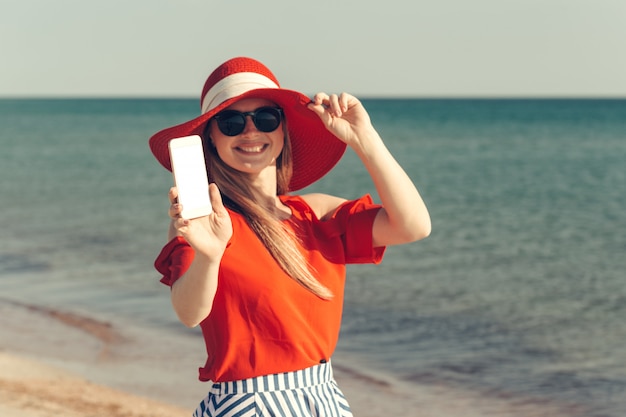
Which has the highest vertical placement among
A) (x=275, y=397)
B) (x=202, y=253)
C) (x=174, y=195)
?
(x=174, y=195)

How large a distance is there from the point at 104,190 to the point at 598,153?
24560mm

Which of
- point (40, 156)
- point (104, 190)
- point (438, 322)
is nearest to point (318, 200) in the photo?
point (438, 322)

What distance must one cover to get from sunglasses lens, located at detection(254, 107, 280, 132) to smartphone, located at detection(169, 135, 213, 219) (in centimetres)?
48

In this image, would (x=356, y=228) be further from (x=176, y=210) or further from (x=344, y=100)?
(x=176, y=210)

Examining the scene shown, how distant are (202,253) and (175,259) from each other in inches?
11.3

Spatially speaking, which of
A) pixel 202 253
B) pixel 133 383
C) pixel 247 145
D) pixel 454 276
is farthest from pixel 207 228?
pixel 454 276

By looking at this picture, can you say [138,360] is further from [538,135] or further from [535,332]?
[538,135]

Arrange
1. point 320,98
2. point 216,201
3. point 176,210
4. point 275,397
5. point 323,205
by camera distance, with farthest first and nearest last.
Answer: point 323,205, point 320,98, point 275,397, point 216,201, point 176,210

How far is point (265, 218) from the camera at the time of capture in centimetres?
277

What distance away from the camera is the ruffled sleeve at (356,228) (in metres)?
2.87

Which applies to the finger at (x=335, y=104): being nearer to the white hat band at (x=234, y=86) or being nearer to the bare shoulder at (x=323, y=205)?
the white hat band at (x=234, y=86)

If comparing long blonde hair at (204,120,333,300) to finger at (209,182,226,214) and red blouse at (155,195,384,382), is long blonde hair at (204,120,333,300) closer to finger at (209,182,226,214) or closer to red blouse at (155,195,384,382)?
red blouse at (155,195,384,382)

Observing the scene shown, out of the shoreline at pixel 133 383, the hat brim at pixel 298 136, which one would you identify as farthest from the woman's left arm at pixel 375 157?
the shoreline at pixel 133 383

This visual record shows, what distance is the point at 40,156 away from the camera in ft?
126
